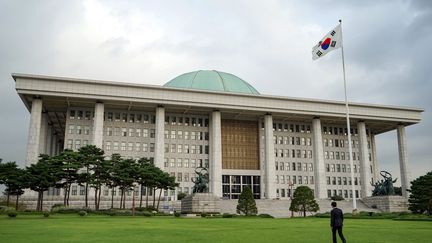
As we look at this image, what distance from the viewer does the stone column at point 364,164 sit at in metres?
77.9

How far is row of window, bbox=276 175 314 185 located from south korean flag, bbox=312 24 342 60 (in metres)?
40.0

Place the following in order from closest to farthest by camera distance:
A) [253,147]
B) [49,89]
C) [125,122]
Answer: [49,89] → [125,122] → [253,147]

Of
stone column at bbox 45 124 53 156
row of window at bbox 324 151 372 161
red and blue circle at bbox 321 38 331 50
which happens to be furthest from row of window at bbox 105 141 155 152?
red and blue circle at bbox 321 38 331 50

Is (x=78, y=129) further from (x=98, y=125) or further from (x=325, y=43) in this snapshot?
(x=325, y=43)

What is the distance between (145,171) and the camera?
51.9 m

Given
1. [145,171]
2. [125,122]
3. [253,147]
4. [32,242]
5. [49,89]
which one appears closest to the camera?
[32,242]

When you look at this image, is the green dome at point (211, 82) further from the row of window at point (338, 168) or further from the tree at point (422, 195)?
the tree at point (422, 195)

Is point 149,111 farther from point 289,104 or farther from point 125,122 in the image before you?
point 289,104

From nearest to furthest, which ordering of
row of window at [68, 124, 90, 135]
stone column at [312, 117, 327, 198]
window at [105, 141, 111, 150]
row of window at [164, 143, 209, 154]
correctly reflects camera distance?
1. row of window at [68, 124, 90, 135]
2. window at [105, 141, 111, 150]
3. row of window at [164, 143, 209, 154]
4. stone column at [312, 117, 327, 198]

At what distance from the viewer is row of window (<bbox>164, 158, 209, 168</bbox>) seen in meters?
74.4

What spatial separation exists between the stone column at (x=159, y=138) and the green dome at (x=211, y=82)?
392 inches

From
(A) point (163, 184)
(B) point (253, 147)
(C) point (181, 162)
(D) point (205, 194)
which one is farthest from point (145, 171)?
(B) point (253, 147)

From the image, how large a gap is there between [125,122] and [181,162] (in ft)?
42.8

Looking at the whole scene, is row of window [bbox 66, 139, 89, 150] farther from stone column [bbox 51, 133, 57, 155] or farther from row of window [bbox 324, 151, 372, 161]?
row of window [bbox 324, 151, 372, 161]
